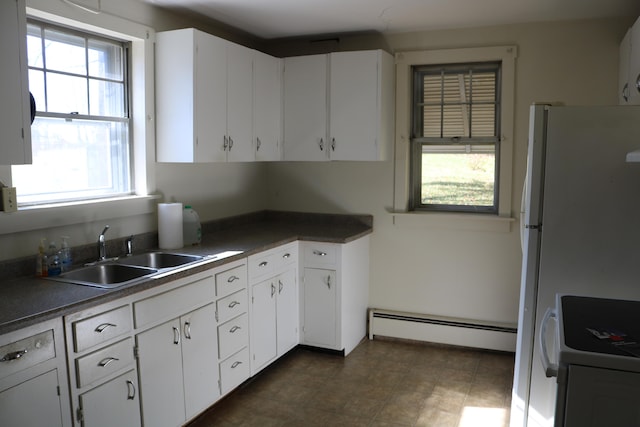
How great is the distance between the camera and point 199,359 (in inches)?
116

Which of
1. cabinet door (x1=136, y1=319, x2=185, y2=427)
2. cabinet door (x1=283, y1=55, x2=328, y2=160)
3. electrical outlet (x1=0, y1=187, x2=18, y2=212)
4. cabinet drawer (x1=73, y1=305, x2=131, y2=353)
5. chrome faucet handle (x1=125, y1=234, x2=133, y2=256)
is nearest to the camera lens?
cabinet drawer (x1=73, y1=305, x2=131, y2=353)

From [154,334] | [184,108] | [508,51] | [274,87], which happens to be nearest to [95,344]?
[154,334]

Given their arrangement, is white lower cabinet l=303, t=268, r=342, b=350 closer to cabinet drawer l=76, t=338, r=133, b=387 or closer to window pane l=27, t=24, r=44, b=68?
cabinet drawer l=76, t=338, r=133, b=387

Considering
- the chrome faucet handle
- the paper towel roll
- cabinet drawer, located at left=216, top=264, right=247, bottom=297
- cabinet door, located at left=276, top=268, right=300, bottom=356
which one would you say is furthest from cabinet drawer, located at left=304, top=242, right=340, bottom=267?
the chrome faucet handle

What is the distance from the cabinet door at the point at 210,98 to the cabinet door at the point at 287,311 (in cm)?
95

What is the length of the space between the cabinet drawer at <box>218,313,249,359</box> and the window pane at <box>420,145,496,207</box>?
1.83 metres

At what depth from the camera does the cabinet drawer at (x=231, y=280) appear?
10.1 ft

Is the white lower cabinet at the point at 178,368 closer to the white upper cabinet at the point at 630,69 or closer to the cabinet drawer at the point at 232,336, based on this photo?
the cabinet drawer at the point at 232,336

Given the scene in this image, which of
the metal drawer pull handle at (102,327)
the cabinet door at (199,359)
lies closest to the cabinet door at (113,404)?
the metal drawer pull handle at (102,327)

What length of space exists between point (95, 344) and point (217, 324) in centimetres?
87

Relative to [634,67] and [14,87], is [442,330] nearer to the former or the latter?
Answer: [634,67]

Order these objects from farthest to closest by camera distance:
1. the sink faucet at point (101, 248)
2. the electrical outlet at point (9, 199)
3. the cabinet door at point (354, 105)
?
1. the cabinet door at point (354, 105)
2. the sink faucet at point (101, 248)
3. the electrical outlet at point (9, 199)

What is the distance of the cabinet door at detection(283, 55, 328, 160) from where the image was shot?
4.16 m

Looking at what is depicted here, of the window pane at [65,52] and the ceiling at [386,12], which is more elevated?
the ceiling at [386,12]
